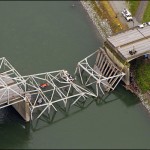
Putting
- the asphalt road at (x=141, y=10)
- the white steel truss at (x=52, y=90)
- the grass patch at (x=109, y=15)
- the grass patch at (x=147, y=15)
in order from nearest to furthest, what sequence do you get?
1. the white steel truss at (x=52, y=90)
2. the grass patch at (x=109, y=15)
3. the grass patch at (x=147, y=15)
4. the asphalt road at (x=141, y=10)

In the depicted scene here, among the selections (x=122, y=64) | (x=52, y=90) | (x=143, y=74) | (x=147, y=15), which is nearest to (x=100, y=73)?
A: (x=122, y=64)

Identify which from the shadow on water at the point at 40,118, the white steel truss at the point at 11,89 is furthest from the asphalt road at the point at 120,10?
the white steel truss at the point at 11,89

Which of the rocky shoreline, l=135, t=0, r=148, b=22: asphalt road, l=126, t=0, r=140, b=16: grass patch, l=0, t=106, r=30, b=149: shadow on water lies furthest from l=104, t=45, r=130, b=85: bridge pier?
l=0, t=106, r=30, b=149: shadow on water

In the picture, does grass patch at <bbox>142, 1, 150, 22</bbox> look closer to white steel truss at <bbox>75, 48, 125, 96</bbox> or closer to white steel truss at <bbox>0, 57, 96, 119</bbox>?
white steel truss at <bbox>75, 48, 125, 96</bbox>

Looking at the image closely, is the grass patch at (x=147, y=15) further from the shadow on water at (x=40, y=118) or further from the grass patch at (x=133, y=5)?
the shadow on water at (x=40, y=118)

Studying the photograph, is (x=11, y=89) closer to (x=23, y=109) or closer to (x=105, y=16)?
(x=23, y=109)

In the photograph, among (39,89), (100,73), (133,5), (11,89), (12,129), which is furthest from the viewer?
(133,5)
